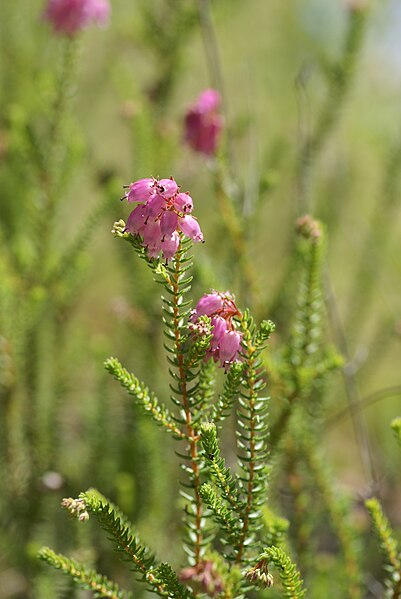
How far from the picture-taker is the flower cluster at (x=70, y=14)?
159 centimetres

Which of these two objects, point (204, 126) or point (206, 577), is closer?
point (206, 577)

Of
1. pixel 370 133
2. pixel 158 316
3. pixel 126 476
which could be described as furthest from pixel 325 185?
pixel 126 476

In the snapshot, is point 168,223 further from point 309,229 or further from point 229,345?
point 309,229

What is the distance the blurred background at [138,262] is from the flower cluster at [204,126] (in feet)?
0.11

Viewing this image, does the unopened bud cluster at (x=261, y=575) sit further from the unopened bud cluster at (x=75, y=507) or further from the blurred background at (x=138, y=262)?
the blurred background at (x=138, y=262)

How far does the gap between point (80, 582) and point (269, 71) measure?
293 cm

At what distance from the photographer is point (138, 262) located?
5.89 feet

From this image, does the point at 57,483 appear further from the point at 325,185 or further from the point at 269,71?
the point at 269,71

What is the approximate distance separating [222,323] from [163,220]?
119mm

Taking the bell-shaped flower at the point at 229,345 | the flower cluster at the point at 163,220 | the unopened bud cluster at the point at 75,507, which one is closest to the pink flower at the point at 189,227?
the flower cluster at the point at 163,220

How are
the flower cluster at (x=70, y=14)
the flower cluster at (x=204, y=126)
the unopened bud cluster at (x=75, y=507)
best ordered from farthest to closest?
the flower cluster at (x=70, y=14), the flower cluster at (x=204, y=126), the unopened bud cluster at (x=75, y=507)

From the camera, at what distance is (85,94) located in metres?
3.29

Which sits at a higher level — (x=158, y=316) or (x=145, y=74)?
(x=145, y=74)

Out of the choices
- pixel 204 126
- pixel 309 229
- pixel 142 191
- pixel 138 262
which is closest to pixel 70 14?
pixel 204 126
